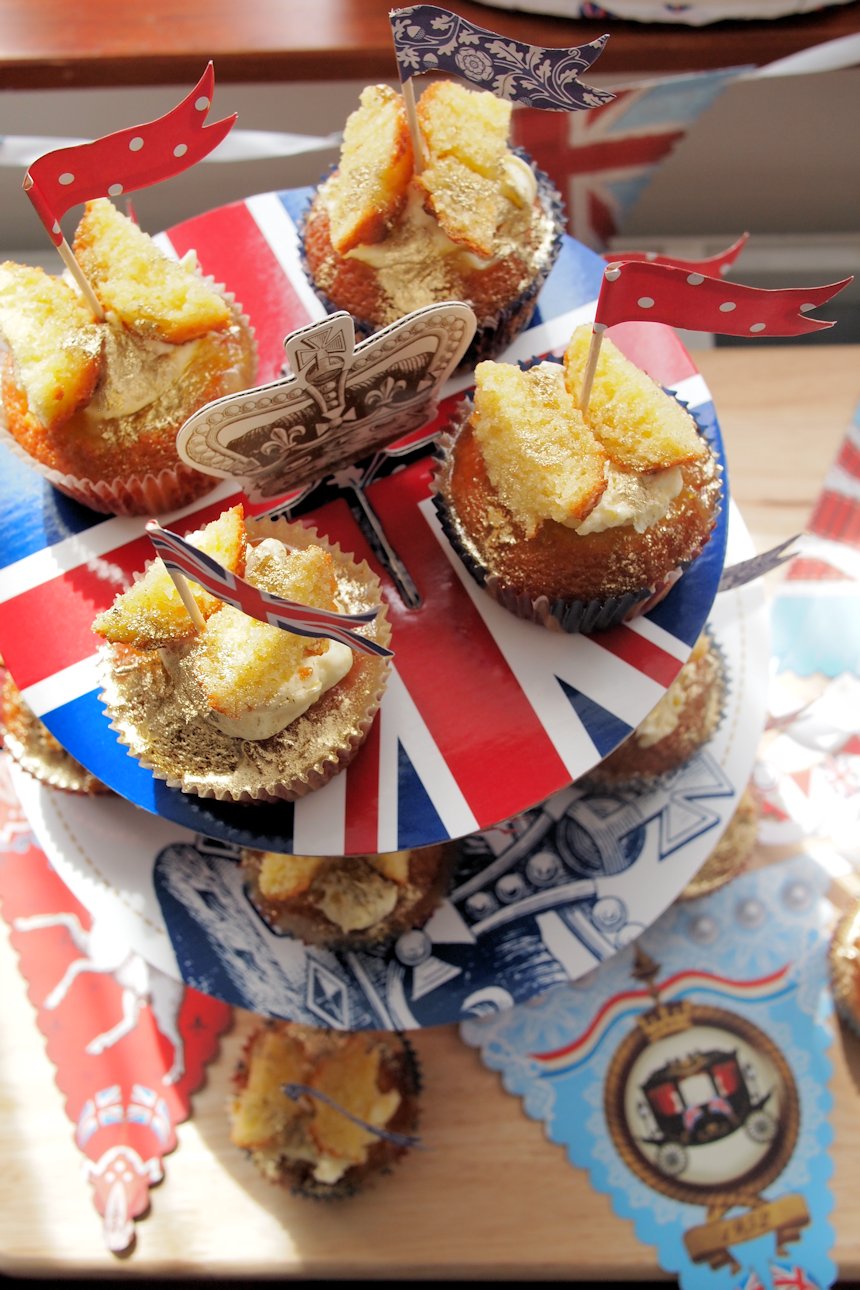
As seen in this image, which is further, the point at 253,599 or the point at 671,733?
the point at 671,733

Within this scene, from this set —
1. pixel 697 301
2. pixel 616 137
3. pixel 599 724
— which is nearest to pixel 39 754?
pixel 599 724

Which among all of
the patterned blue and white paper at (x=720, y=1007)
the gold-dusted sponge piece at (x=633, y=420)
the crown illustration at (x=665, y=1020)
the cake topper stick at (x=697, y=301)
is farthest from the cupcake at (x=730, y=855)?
the cake topper stick at (x=697, y=301)

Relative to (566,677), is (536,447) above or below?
above

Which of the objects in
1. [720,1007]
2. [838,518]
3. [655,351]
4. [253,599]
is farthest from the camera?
[838,518]

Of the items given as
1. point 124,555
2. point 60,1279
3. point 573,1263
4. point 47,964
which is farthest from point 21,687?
point 60,1279

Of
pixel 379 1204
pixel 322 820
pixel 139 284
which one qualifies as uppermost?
pixel 139 284

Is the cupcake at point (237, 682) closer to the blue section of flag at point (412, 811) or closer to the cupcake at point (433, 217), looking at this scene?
the blue section of flag at point (412, 811)

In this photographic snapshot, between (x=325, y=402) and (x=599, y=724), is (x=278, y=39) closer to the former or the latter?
(x=325, y=402)
